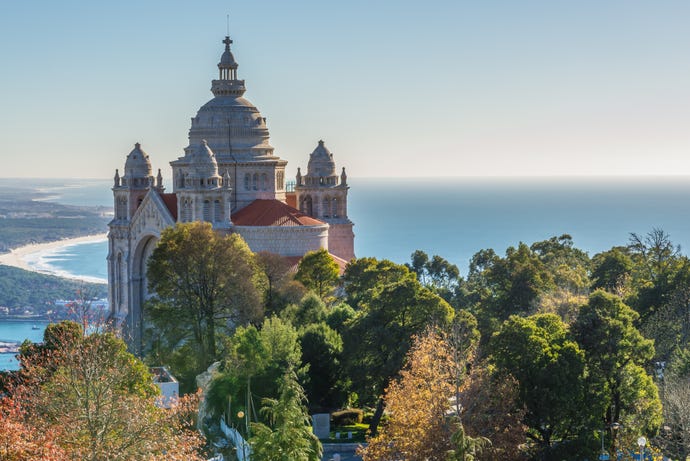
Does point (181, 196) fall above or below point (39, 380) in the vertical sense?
above

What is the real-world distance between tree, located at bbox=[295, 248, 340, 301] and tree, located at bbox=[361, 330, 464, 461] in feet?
84.5

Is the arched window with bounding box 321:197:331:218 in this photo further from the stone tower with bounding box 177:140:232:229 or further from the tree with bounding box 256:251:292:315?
the tree with bounding box 256:251:292:315

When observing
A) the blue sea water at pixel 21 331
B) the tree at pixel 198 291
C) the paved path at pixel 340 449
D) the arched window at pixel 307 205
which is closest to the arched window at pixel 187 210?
the arched window at pixel 307 205

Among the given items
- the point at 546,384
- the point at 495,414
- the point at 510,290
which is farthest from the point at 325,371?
the point at 510,290

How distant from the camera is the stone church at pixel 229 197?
72125mm

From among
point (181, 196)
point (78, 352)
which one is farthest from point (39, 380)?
point (181, 196)

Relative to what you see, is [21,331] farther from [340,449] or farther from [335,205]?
[340,449]

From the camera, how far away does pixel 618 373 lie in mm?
38500

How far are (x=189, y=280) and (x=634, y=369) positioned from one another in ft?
82.0

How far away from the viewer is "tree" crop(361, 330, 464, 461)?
114ft

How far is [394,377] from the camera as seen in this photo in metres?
43.3

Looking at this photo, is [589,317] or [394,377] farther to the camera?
[394,377]

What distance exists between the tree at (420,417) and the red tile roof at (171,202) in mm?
38377

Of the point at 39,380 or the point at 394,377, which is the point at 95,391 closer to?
the point at 39,380
